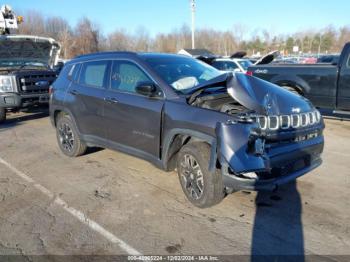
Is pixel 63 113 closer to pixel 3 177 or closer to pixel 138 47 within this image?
pixel 3 177

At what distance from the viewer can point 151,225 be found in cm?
389

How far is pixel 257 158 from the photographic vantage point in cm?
362

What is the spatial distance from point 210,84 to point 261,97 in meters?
0.62

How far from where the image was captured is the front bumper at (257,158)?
142 inches

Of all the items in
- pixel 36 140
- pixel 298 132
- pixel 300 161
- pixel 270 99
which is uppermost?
pixel 270 99

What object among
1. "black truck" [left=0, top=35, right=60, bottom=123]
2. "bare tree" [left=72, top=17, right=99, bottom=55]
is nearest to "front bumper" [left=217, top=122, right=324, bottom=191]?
"black truck" [left=0, top=35, right=60, bottom=123]

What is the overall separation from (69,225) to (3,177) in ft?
7.31

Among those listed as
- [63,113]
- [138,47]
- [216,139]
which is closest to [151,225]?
[216,139]

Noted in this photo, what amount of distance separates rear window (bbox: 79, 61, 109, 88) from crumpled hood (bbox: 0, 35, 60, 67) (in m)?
5.26

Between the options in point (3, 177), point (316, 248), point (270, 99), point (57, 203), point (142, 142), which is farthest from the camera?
point (3, 177)

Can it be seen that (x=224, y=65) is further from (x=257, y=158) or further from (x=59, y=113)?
(x=257, y=158)

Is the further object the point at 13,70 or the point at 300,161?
the point at 13,70

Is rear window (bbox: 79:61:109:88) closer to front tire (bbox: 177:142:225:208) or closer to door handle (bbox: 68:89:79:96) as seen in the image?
door handle (bbox: 68:89:79:96)

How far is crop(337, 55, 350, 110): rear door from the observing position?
825 cm
